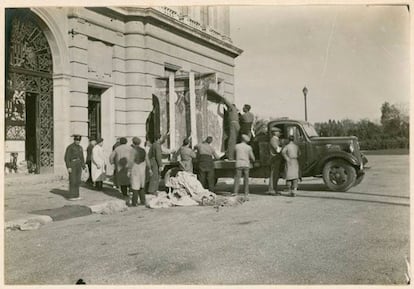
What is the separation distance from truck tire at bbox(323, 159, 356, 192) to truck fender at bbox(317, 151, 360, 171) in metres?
0.09

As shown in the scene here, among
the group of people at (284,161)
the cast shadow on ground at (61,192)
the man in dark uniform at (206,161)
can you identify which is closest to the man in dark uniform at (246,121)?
the group of people at (284,161)

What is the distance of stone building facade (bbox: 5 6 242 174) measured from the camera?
40.6 feet

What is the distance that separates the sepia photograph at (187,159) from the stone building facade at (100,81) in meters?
0.05

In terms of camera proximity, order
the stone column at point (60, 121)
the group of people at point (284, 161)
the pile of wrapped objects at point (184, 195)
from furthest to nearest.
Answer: the stone column at point (60, 121) < the group of people at point (284, 161) < the pile of wrapped objects at point (184, 195)

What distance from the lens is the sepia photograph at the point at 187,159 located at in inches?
208

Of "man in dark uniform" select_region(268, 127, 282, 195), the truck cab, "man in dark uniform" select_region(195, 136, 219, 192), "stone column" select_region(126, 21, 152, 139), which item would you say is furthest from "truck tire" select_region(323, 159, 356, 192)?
"stone column" select_region(126, 21, 152, 139)

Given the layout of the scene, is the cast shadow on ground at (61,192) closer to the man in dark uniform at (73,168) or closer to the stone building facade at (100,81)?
the man in dark uniform at (73,168)

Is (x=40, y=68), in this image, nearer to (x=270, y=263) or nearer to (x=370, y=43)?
(x=370, y=43)

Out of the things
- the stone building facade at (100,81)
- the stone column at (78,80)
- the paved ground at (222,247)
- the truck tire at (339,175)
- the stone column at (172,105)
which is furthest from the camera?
the stone column at (172,105)

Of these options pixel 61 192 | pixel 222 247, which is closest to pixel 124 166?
pixel 61 192

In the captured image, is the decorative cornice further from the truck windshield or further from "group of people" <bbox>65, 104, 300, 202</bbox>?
the truck windshield

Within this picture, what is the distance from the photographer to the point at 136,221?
7.82 meters

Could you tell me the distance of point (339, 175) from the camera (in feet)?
36.1

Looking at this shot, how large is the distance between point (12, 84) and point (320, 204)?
27.6ft
